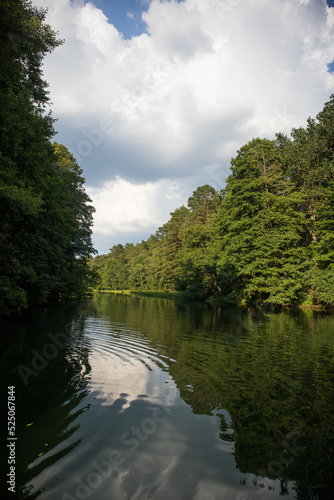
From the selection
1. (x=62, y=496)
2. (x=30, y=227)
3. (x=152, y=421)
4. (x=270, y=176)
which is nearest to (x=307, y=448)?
(x=152, y=421)

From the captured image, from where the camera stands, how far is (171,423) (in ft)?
15.0

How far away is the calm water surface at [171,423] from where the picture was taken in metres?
3.17

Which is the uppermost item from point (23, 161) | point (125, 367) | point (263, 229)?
point (263, 229)

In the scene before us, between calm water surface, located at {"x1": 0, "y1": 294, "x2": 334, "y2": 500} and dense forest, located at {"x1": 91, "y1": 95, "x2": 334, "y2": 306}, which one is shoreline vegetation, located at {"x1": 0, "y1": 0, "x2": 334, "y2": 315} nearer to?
dense forest, located at {"x1": 91, "y1": 95, "x2": 334, "y2": 306}

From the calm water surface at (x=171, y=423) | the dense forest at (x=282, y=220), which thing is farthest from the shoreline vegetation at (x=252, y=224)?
the calm water surface at (x=171, y=423)

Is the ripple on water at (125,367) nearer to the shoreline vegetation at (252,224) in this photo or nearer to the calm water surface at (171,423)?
the calm water surface at (171,423)

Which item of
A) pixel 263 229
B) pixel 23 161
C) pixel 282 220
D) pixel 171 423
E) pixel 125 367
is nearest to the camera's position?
pixel 171 423

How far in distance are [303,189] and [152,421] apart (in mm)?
33127

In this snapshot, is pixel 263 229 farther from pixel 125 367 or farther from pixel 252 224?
pixel 125 367

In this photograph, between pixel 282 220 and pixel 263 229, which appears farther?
pixel 263 229

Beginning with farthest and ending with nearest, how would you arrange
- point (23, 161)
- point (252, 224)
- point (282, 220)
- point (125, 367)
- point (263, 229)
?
1. point (252, 224)
2. point (263, 229)
3. point (282, 220)
4. point (23, 161)
5. point (125, 367)

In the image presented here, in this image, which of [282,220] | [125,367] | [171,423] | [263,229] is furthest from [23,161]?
[282,220]

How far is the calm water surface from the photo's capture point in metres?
3.17

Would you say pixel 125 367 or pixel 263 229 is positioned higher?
pixel 263 229
